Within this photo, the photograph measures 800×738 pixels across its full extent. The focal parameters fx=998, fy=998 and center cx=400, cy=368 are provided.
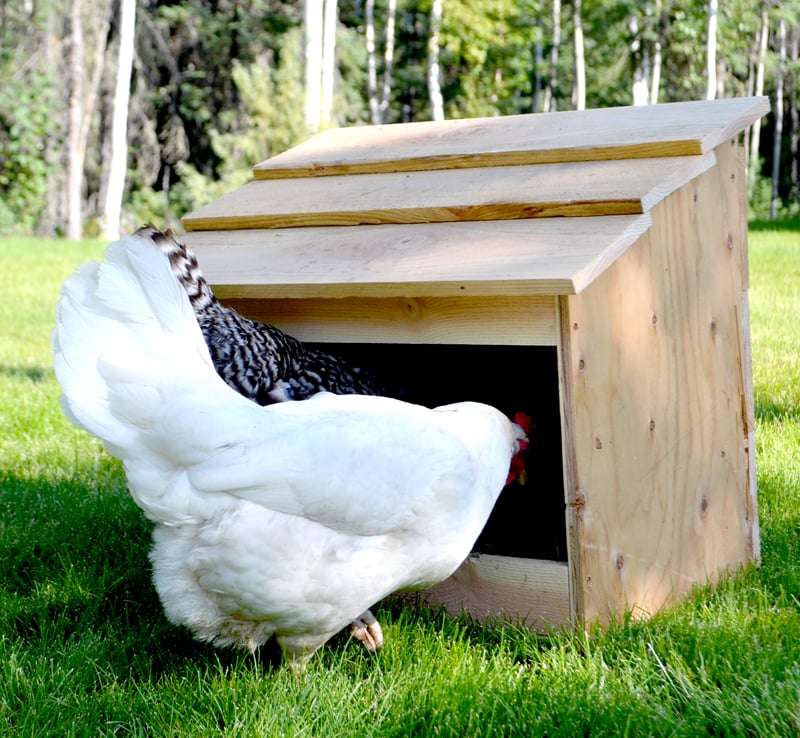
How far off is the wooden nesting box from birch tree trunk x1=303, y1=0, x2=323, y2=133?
16.8 m

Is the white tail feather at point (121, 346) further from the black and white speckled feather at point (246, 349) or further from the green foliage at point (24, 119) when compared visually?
the green foliage at point (24, 119)

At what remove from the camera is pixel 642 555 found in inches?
113

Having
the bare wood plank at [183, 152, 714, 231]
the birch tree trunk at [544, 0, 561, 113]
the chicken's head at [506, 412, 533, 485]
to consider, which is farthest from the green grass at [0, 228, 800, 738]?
the birch tree trunk at [544, 0, 561, 113]

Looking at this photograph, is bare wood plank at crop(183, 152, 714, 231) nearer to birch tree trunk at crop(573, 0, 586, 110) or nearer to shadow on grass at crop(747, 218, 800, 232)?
shadow on grass at crop(747, 218, 800, 232)

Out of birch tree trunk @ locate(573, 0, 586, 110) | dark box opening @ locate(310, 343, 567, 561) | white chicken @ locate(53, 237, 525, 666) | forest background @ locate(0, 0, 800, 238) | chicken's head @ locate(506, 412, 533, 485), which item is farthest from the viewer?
birch tree trunk @ locate(573, 0, 586, 110)

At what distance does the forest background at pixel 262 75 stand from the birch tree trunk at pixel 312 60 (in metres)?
0.03

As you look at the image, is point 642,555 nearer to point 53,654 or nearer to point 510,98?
point 53,654

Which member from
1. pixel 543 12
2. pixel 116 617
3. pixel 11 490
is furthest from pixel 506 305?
pixel 543 12

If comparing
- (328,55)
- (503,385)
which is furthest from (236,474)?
(328,55)

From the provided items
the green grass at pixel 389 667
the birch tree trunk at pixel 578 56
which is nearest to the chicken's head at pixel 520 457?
the green grass at pixel 389 667

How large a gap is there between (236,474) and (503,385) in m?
2.07

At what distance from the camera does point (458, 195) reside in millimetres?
3100

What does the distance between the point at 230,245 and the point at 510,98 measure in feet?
99.7

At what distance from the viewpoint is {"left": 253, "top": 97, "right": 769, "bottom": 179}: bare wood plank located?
3.07 meters
